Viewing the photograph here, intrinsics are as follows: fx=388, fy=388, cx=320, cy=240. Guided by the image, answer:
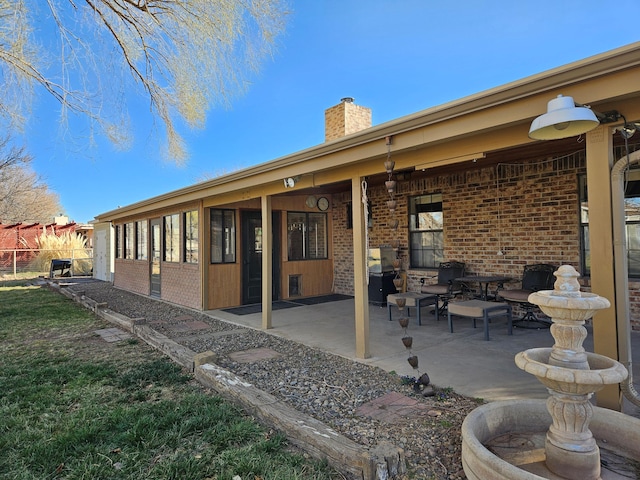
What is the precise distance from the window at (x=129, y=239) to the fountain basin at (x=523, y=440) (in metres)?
11.7

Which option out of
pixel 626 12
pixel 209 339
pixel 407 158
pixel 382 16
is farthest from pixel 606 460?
pixel 382 16

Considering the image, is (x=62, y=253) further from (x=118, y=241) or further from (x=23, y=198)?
(x=23, y=198)

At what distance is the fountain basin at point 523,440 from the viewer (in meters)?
1.97

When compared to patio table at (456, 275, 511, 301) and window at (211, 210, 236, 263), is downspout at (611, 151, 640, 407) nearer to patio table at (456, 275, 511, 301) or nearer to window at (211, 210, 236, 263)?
patio table at (456, 275, 511, 301)

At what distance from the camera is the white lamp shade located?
2.26 metres

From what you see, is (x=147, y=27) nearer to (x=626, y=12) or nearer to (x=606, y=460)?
(x=626, y=12)

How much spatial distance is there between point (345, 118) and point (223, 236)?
4464mm

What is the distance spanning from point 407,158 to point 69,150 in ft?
17.5

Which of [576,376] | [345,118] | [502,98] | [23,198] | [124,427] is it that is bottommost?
[124,427]

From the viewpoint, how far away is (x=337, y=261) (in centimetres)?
974

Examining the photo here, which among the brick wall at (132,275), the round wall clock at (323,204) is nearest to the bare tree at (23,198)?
Result: the brick wall at (132,275)

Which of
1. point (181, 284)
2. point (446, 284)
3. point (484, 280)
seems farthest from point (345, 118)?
point (484, 280)

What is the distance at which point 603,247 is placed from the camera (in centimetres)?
259

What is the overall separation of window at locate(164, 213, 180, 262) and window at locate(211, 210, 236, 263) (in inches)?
56.1
